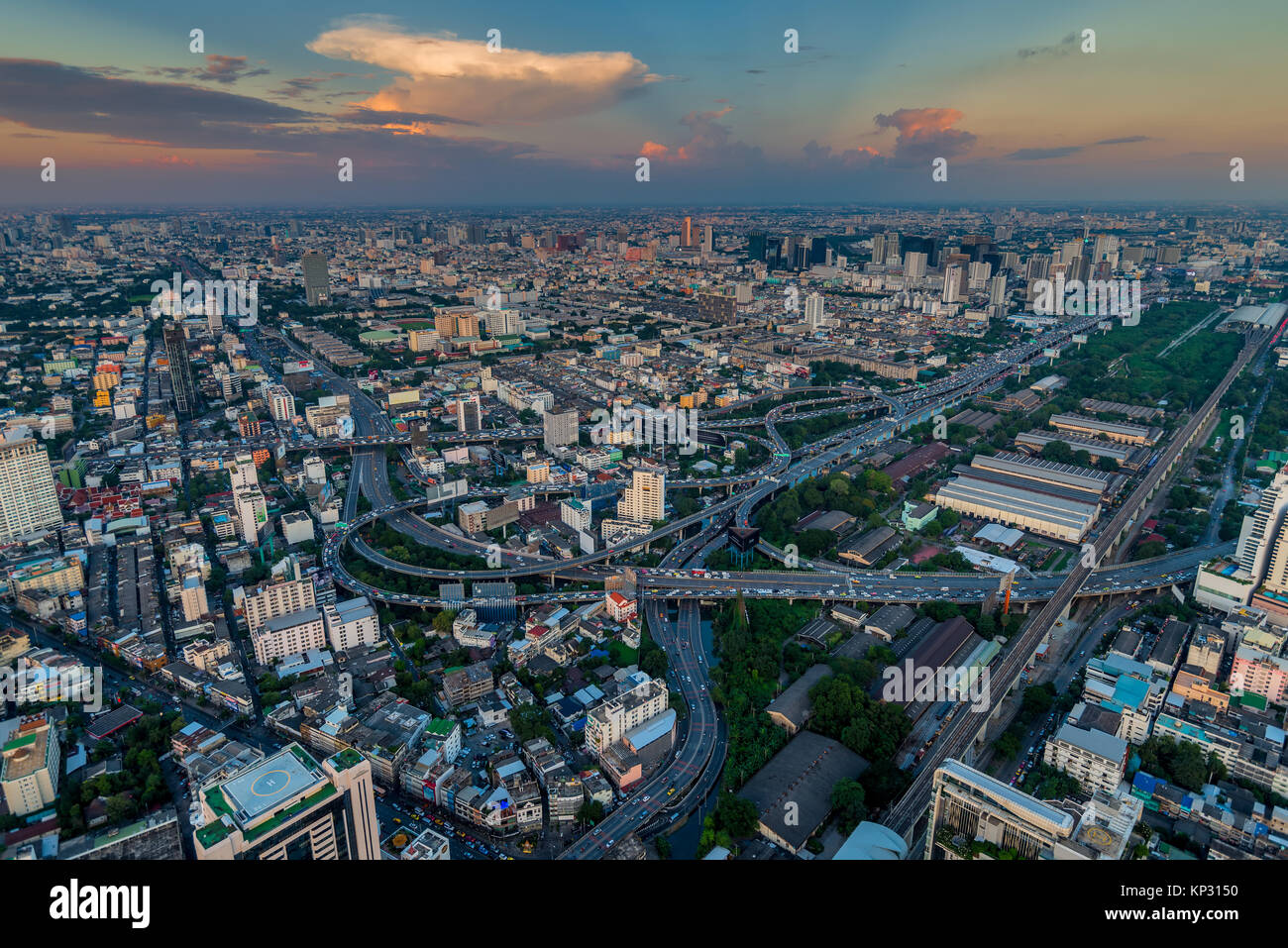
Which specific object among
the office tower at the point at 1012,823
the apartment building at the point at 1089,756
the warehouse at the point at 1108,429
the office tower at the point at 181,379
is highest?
the office tower at the point at 181,379

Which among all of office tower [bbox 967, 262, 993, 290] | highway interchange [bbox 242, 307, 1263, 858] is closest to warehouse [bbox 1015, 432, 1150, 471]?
highway interchange [bbox 242, 307, 1263, 858]

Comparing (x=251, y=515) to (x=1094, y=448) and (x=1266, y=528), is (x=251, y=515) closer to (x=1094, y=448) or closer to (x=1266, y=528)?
(x=1266, y=528)

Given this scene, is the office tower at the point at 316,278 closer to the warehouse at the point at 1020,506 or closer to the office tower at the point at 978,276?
the warehouse at the point at 1020,506

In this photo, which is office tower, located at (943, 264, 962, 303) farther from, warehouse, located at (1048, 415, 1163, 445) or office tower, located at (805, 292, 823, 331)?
warehouse, located at (1048, 415, 1163, 445)

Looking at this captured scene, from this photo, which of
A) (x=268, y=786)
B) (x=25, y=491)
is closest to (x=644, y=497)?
(x=268, y=786)

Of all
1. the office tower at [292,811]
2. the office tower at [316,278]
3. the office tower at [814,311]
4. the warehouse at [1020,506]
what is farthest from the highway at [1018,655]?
the office tower at [316,278]
